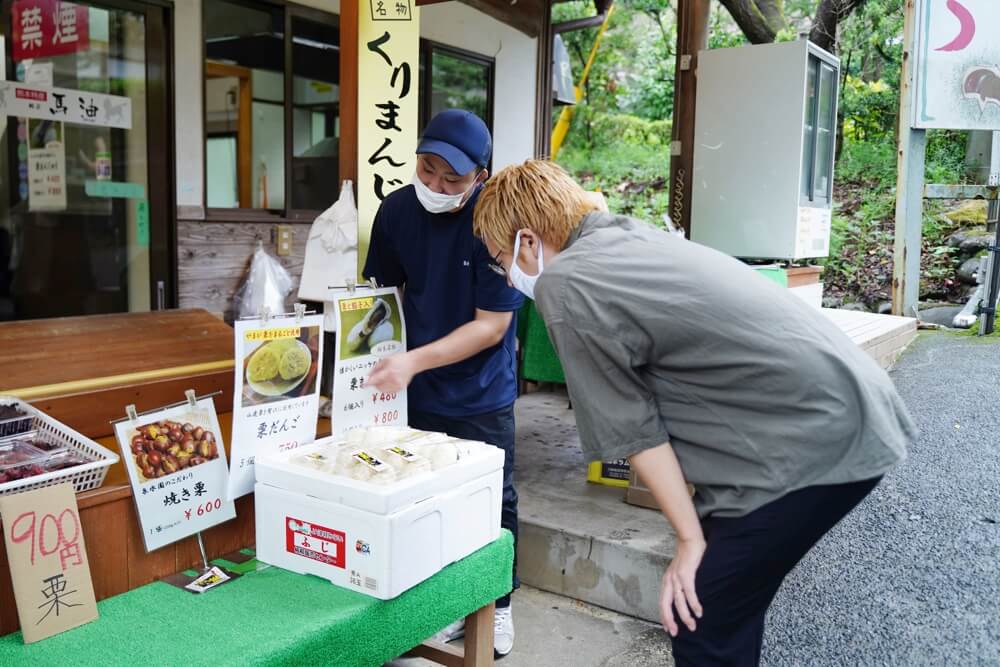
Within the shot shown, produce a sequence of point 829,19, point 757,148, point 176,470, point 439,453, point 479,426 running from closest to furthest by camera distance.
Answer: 1. point 176,470
2. point 439,453
3. point 479,426
4. point 757,148
5. point 829,19

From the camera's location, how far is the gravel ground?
3066 millimetres

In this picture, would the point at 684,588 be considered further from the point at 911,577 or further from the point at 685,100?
the point at 685,100

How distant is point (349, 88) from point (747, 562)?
2.00 meters

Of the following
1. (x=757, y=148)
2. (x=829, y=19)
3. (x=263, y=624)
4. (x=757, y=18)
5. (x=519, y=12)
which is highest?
(x=829, y=19)

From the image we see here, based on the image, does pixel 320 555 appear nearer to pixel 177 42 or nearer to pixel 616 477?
pixel 616 477

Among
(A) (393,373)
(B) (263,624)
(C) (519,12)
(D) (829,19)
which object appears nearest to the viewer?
(B) (263,624)

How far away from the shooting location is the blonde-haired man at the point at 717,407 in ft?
5.74

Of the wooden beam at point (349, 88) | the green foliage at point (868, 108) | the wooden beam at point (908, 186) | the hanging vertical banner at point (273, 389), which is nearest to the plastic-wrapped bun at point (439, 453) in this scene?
the hanging vertical banner at point (273, 389)

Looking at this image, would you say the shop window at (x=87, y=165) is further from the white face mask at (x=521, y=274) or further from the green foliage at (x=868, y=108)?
the green foliage at (x=868, y=108)

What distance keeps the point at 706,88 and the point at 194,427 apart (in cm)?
625

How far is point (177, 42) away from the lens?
5.04 meters

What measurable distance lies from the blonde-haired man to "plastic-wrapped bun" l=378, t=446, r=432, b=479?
57cm

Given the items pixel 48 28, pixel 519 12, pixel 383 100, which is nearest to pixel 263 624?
pixel 383 100

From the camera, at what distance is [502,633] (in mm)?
3318
